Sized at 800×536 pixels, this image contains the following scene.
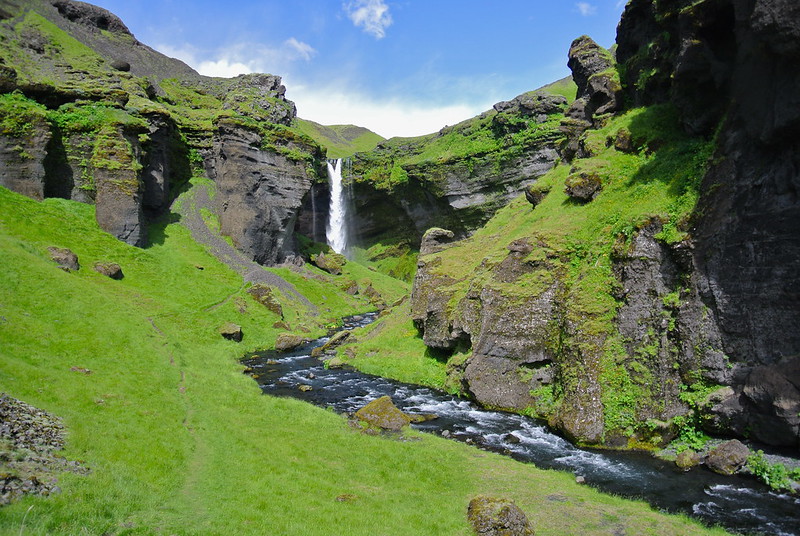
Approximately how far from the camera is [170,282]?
6631cm

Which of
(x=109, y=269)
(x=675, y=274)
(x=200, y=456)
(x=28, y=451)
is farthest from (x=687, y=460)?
(x=109, y=269)

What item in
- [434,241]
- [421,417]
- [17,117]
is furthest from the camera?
[17,117]

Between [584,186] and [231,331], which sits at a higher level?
[584,186]

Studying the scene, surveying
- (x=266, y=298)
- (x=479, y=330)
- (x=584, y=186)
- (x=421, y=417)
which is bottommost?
(x=421, y=417)

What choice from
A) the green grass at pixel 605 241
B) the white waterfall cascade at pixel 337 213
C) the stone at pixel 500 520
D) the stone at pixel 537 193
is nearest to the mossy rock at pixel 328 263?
the white waterfall cascade at pixel 337 213

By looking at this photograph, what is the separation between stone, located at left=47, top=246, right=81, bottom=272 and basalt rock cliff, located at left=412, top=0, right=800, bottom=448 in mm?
44874

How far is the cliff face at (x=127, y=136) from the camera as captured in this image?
6800cm

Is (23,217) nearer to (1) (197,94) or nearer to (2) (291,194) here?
(2) (291,194)

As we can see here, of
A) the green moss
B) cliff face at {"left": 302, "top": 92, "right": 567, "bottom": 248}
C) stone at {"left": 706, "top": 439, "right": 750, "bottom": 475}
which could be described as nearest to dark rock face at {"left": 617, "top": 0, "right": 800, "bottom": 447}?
stone at {"left": 706, "top": 439, "right": 750, "bottom": 475}

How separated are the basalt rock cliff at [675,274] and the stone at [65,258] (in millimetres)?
44874

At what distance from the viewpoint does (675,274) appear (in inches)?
1078

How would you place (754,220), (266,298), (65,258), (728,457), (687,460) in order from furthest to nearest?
1. (266,298)
2. (65,258)
3. (754,220)
4. (687,460)
5. (728,457)

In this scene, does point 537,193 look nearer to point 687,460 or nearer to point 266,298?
point 687,460

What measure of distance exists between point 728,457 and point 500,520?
1290cm
